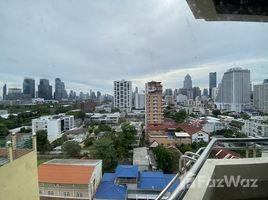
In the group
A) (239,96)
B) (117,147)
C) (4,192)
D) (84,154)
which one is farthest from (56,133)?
(4,192)

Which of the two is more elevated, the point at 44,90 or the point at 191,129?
the point at 44,90

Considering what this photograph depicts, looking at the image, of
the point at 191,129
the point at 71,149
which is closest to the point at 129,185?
the point at 71,149

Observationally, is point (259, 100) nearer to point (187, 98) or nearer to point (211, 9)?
point (211, 9)

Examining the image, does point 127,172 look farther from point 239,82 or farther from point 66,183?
point 239,82

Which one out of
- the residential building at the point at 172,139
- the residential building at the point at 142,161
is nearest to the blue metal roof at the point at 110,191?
the residential building at the point at 142,161

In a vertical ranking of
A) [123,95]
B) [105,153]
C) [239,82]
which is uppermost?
[123,95]

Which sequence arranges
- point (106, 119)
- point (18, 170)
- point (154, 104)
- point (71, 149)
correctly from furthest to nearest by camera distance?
point (106, 119) < point (154, 104) < point (71, 149) < point (18, 170)

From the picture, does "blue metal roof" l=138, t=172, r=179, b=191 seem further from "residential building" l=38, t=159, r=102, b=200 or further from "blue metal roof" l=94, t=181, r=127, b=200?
"residential building" l=38, t=159, r=102, b=200

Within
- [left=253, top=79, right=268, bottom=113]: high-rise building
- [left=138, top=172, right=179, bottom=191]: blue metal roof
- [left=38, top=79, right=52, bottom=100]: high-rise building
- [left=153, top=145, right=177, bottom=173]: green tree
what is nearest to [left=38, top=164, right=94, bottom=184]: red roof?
[left=138, top=172, right=179, bottom=191]: blue metal roof
